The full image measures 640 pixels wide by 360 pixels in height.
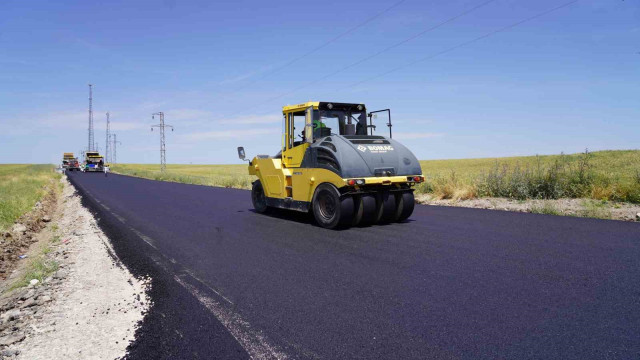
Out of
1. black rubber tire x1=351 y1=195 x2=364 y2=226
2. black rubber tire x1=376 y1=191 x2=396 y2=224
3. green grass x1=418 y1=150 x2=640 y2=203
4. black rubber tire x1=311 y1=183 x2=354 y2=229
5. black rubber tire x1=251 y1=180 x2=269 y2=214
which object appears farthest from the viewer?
black rubber tire x1=251 y1=180 x2=269 y2=214

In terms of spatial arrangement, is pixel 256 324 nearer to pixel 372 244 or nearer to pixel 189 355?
pixel 189 355

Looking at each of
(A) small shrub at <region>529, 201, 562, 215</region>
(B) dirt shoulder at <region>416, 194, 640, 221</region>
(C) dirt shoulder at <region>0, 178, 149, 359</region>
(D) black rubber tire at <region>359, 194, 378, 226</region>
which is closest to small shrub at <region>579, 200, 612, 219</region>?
(B) dirt shoulder at <region>416, 194, 640, 221</region>

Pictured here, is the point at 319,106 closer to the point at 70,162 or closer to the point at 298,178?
the point at 298,178

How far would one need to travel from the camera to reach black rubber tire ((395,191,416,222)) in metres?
9.18

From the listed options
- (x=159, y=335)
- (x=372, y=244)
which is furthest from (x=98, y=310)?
(x=372, y=244)

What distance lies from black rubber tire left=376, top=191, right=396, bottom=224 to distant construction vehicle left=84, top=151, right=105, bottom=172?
2140 inches

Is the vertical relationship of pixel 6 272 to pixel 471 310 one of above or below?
below

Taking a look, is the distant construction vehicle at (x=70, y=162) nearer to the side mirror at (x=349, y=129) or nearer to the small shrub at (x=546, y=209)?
the side mirror at (x=349, y=129)

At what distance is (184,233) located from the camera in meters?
8.41

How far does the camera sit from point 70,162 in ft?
211

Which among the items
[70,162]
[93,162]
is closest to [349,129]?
[93,162]

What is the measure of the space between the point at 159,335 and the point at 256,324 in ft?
2.71

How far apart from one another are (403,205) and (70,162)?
6886 centimetres

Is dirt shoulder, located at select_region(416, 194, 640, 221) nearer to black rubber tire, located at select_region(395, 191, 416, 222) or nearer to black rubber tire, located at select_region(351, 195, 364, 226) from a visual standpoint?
black rubber tire, located at select_region(395, 191, 416, 222)
